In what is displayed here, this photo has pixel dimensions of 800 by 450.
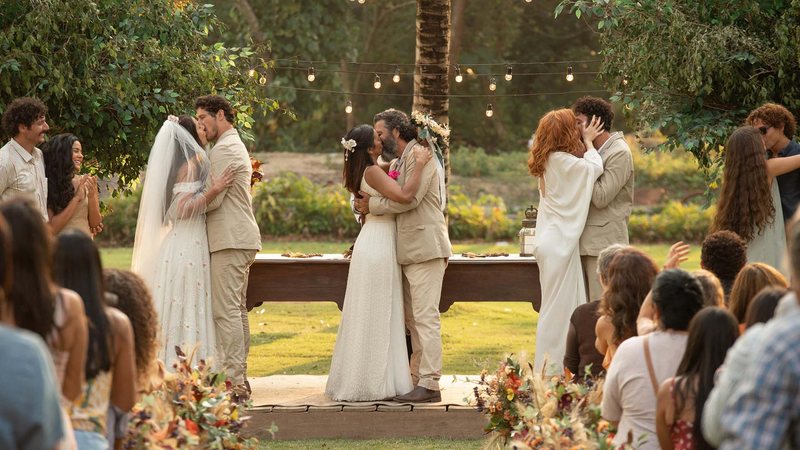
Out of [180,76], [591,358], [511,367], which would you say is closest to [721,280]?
[591,358]

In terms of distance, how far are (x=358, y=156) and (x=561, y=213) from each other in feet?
4.07

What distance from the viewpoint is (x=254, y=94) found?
9672 mm

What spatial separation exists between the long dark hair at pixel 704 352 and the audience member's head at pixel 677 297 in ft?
1.07

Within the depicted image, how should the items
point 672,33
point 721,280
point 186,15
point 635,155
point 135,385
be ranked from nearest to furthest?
point 135,385
point 721,280
point 672,33
point 186,15
point 635,155

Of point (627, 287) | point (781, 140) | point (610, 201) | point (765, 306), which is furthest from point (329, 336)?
point (765, 306)

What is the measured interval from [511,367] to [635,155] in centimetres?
1977

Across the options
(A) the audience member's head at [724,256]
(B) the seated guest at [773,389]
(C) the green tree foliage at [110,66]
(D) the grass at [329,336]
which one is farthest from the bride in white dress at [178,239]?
(B) the seated guest at [773,389]

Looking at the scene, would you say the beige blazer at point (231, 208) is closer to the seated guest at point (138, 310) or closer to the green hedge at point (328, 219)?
the seated guest at point (138, 310)

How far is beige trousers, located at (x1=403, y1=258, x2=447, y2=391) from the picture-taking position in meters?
7.80

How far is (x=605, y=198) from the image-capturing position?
747cm

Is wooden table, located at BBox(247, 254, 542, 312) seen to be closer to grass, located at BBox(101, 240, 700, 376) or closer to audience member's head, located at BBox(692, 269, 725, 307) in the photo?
grass, located at BBox(101, 240, 700, 376)

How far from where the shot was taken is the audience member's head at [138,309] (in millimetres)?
4445

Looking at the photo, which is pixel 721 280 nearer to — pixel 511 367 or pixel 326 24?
pixel 511 367

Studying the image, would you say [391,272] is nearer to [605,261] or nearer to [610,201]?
[610,201]
